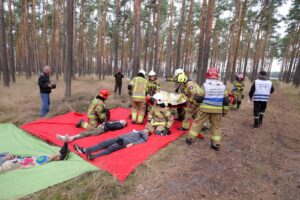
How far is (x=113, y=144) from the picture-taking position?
4465 mm

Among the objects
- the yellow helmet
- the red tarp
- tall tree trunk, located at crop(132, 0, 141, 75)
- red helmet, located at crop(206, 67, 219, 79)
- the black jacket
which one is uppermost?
tall tree trunk, located at crop(132, 0, 141, 75)

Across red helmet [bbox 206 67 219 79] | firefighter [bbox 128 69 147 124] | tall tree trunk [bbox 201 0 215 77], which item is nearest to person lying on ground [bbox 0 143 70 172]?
firefighter [bbox 128 69 147 124]

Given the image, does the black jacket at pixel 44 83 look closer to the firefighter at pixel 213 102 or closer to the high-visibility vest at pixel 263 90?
the firefighter at pixel 213 102

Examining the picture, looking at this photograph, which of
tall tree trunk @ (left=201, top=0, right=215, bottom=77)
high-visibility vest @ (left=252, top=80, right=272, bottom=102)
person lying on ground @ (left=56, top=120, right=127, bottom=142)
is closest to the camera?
person lying on ground @ (left=56, top=120, right=127, bottom=142)

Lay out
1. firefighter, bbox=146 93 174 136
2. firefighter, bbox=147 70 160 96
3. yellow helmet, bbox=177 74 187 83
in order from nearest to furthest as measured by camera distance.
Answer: firefighter, bbox=146 93 174 136
yellow helmet, bbox=177 74 187 83
firefighter, bbox=147 70 160 96

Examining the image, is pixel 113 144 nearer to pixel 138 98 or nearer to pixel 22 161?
pixel 22 161

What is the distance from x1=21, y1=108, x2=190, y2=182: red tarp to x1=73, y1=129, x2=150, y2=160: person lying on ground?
0.11 m

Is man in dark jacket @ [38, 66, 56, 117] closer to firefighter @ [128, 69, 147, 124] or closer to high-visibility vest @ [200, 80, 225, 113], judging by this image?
firefighter @ [128, 69, 147, 124]

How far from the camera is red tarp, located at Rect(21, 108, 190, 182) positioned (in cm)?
378

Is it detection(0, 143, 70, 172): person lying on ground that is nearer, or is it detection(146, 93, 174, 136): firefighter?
detection(0, 143, 70, 172): person lying on ground

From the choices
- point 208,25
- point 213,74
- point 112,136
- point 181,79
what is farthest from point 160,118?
point 208,25

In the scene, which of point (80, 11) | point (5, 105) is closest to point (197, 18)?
point (80, 11)

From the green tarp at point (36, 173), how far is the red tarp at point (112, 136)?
15.6 inches

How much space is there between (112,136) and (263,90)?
526cm
